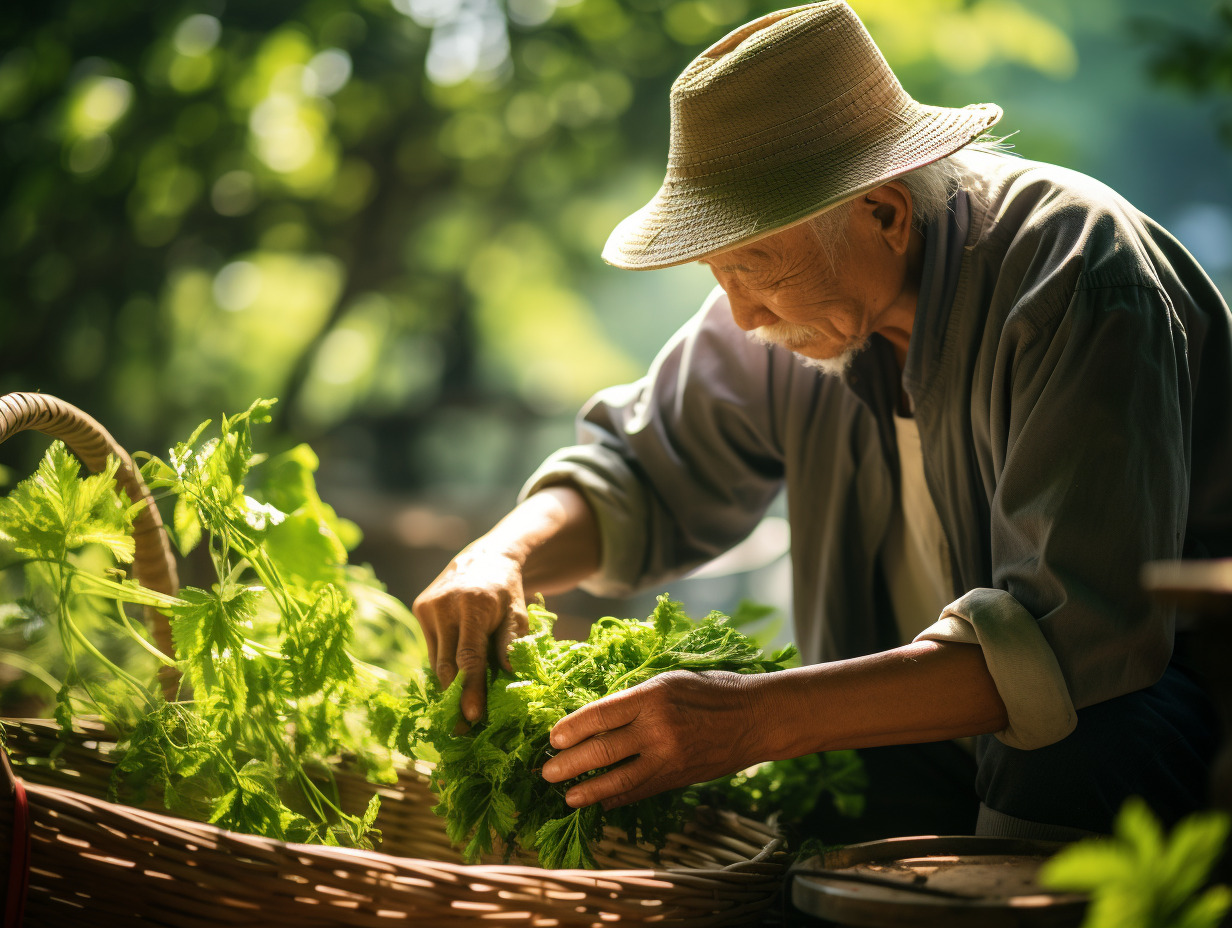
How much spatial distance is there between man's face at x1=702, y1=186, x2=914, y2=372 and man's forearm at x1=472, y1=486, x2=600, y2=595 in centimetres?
50

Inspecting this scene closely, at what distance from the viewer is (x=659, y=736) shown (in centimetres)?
107

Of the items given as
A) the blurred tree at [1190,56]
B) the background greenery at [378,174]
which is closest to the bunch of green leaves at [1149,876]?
the blurred tree at [1190,56]

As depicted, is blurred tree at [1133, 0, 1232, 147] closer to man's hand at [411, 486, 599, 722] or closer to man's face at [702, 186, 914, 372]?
man's face at [702, 186, 914, 372]

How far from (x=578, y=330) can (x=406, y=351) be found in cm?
156

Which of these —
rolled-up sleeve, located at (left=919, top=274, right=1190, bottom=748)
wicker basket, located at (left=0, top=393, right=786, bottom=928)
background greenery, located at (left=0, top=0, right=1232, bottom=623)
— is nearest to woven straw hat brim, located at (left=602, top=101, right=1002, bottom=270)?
rolled-up sleeve, located at (left=919, top=274, right=1190, bottom=748)

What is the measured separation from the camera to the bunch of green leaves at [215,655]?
44.9 inches

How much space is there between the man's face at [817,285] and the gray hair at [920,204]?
0.01m

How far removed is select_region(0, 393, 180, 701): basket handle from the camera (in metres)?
1.28

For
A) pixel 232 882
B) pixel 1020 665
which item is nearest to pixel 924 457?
pixel 1020 665

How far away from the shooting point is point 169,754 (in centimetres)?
119

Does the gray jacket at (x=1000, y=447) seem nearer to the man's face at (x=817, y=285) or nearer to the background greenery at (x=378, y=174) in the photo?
the man's face at (x=817, y=285)

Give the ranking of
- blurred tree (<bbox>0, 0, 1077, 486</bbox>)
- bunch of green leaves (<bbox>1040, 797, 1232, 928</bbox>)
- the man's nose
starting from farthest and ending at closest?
blurred tree (<bbox>0, 0, 1077, 486</bbox>) < the man's nose < bunch of green leaves (<bbox>1040, 797, 1232, 928</bbox>)

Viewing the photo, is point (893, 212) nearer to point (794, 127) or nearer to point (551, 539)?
point (794, 127)

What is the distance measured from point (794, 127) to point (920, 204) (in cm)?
23
